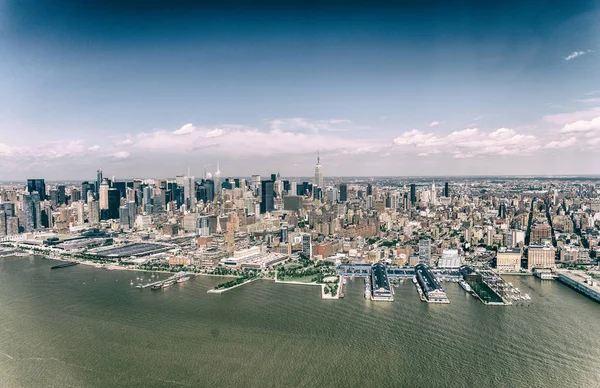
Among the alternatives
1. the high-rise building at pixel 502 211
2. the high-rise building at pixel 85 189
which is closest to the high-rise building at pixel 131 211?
the high-rise building at pixel 85 189

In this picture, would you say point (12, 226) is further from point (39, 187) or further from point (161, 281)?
point (161, 281)

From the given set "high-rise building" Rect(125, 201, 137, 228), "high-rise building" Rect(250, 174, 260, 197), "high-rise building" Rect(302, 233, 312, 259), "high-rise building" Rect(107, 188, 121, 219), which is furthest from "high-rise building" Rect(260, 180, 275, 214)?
"high-rise building" Rect(302, 233, 312, 259)

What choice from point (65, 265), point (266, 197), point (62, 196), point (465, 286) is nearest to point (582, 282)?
point (465, 286)

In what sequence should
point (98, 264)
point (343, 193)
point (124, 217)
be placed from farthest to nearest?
point (343, 193) < point (124, 217) < point (98, 264)

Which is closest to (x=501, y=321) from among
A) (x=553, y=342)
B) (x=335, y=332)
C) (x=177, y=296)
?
(x=553, y=342)

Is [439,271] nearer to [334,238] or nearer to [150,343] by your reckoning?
[334,238]

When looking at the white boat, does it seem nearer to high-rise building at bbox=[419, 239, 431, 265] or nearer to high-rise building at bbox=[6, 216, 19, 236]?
high-rise building at bbox=[419, 239, 431, 265]
